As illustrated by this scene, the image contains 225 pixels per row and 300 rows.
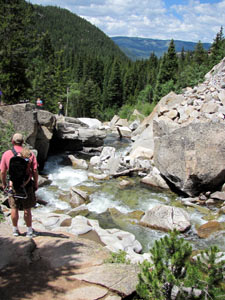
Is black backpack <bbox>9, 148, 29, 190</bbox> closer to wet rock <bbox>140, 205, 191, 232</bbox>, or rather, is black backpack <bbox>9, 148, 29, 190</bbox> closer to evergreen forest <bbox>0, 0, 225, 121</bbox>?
wet rock <bbox>140, 205, 191, 232</bbox>

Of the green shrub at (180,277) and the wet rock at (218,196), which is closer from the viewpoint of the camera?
the green shrub at (180,277)

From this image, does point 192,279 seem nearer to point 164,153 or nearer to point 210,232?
point 210,232

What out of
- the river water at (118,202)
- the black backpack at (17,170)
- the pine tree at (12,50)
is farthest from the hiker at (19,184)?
the pine tree at (12,50)

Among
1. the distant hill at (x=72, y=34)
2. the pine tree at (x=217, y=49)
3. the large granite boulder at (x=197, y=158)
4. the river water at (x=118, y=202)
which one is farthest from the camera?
the distant hill at (x=72, y=34)

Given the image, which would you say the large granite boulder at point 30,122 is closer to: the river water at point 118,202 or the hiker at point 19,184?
the river water at point 118,202

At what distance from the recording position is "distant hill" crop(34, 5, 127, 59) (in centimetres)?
15188

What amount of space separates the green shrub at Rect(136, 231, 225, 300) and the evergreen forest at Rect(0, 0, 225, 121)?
71.1 feet

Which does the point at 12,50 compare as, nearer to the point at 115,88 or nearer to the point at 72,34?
the point at 115,88

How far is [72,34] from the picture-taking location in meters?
171

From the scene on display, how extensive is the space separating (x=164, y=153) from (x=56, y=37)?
15805 centimetres

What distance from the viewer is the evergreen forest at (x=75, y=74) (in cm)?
2316

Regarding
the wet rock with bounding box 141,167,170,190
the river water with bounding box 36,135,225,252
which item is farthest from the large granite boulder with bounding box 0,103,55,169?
the wet rock with bounding box 141,167,170,190

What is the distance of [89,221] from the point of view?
936cm

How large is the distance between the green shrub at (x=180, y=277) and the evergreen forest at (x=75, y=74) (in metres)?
21.7
